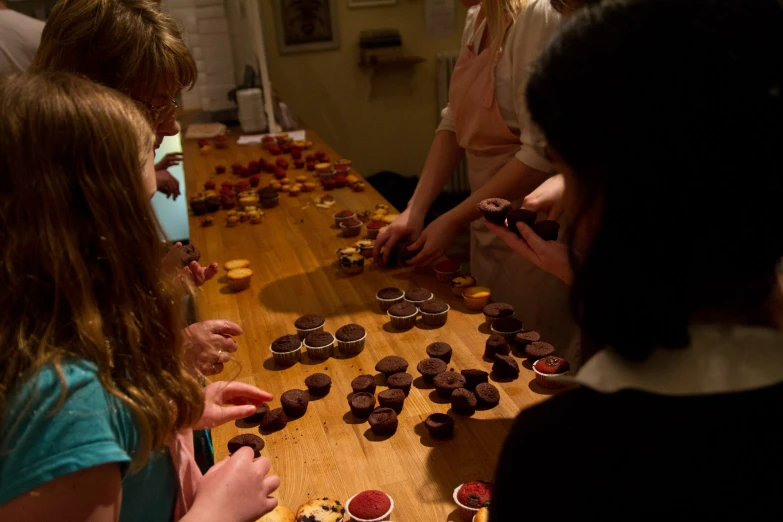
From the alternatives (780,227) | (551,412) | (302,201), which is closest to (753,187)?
(780,227)

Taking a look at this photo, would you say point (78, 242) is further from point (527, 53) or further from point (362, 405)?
point (527, 53)

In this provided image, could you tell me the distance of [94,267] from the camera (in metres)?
1.02

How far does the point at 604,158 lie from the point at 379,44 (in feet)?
18.6

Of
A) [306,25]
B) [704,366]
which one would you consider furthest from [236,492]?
[306,25]

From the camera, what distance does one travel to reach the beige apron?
249cm

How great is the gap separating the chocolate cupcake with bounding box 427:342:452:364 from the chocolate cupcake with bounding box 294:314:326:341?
38 cm

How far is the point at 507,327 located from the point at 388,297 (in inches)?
17.2

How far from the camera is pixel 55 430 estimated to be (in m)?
0.91

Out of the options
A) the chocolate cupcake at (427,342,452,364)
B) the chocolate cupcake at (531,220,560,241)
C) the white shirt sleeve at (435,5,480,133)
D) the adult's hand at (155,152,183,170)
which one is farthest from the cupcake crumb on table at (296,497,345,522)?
the adult's hand at (155,152,183,170)

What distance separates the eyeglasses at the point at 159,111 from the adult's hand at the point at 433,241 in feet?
3.30

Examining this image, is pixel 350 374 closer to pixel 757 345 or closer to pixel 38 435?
pixel 38 435

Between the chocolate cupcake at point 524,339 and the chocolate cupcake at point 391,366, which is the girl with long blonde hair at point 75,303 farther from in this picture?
the chocolate cupcake at point 524,339

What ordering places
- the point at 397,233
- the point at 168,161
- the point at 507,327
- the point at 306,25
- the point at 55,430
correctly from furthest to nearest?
the point at 306,25 < the point at 168,161 < the point at 397,233 < the point at 507,327 < the point at 55,430

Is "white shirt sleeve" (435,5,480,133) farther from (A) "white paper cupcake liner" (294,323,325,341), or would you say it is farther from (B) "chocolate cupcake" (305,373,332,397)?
(B) "chocolate cupcake" (305,373,332,397)
